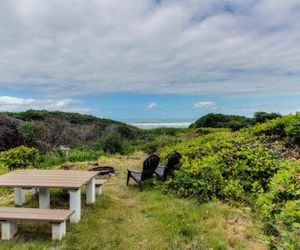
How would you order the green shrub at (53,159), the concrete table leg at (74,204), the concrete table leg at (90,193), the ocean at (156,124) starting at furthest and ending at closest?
1. the ocean at (156,124)
2. the green shrub at (53,159)
3. the concrete table leg at (90,193)
4. the concrete table leg at (74,204)

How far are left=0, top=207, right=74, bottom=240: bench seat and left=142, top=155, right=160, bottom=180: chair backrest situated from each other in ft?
9.28

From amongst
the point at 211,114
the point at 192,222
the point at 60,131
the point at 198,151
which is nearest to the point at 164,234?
the point at 192,222

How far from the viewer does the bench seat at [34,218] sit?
4254mm

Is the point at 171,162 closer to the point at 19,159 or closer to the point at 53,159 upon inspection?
the point at 19,159

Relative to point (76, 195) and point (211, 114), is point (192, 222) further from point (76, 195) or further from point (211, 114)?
point (211, 114)

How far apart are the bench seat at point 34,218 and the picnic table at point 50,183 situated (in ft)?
1.57

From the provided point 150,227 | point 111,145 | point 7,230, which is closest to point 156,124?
point 111,145

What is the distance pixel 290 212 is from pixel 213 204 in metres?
1.73

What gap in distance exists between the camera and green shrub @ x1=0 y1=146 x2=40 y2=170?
9.48 metres

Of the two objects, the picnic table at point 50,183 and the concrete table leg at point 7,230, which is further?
the picnic table at point 50,183

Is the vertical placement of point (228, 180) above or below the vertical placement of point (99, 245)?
above

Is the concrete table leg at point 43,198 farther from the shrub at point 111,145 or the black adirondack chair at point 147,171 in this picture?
the shrub at point 111,145

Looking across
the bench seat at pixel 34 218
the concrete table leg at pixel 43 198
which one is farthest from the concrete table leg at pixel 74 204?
the concrete table leg at pixel 43 198

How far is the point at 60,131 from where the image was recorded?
1499cm
